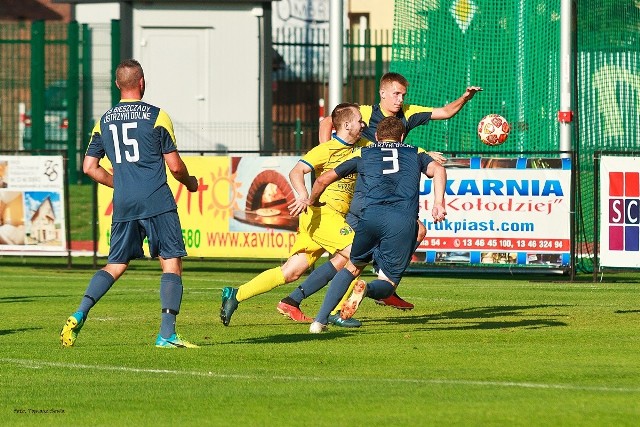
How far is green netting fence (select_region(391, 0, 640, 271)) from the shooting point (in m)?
22.5

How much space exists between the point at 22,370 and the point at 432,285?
9.74 meters

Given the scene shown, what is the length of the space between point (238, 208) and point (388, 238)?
925cm

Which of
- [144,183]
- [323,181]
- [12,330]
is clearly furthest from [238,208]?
[144,183]

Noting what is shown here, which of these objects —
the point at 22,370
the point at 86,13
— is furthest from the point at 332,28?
the point at 86,13

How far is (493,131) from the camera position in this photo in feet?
58.1

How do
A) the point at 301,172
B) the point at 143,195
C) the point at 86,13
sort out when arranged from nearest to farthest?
the point at 143,195, the point at 301,172, the point at 86,13

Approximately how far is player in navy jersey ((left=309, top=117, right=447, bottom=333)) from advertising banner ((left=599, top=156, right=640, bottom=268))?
746cm

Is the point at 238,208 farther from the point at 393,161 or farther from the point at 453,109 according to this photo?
the point at 393,161

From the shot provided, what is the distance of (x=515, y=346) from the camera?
11.2m

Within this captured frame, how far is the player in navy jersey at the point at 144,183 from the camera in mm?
10844

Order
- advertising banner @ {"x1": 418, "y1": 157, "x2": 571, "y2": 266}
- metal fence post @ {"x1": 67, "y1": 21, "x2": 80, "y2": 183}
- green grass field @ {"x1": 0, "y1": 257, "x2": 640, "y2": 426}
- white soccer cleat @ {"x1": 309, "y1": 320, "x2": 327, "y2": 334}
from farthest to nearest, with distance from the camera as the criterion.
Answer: metal fence post @ {"x1": 67, "y1": 21, "x2": 80, "y2": 183} → advertising banner @ {"x1": 418, "y1": 157, "x2": 571, "y2": 266} → white soccer cleat @ {"x1": 309, "y1": 320, "x2": 327, "y2": 334} → green grass field @ {"x1": 0, "y1": 257, "x2": 640, "y2": 426}

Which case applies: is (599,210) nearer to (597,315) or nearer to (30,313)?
(597,315)

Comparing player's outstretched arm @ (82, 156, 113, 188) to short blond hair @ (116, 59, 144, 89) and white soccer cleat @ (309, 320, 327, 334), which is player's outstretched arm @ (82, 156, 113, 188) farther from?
white soccer cleat @ (309, 320, 327, 334)

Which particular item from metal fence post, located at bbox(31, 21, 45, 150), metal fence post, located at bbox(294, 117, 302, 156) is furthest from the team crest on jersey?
metal fence post, located at bbox(31, 21, 45, 150)
